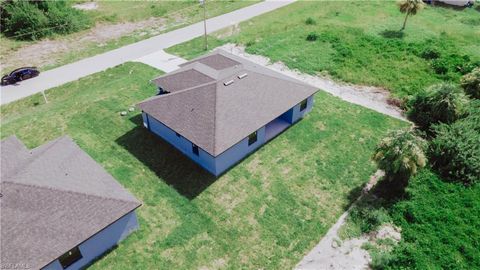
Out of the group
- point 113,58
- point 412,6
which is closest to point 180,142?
point 113,58

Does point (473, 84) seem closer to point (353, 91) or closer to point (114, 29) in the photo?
point (353, 91)

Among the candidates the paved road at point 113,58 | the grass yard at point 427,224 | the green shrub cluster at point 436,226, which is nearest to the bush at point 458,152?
the grass yard at point 427,224

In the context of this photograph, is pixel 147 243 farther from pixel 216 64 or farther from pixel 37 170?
pixel 216 64

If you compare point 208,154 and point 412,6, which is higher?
point 412,6

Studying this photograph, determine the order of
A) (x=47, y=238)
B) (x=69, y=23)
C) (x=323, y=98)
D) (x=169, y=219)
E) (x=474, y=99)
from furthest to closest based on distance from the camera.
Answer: (x=69, y=23), (x=323, y=98), (x=474, y=99), (x=169, y=219), (x=47, y=238)

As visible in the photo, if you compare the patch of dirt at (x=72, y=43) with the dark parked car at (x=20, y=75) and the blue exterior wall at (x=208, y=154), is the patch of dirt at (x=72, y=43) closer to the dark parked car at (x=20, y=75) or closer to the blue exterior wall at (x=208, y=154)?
the dark parked car at (x=20, y=75)

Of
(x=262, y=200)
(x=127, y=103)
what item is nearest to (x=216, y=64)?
(x=127, y=103)

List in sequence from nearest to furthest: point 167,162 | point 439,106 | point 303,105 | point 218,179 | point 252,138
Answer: point 218,179
point 167,162
point 252,138
point 439,106
point 303,105

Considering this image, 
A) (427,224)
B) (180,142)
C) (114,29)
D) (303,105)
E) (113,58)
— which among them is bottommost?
(427,224)
